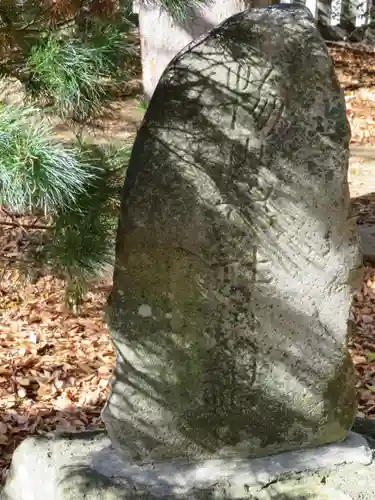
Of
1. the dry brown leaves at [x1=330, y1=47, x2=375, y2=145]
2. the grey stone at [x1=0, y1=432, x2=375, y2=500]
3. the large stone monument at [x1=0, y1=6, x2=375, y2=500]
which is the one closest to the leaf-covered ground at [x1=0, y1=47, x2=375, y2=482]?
the grey stone at [x1=0, y1=432, x2=375, y2=500]

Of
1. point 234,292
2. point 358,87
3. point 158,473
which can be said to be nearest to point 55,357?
point 158,473

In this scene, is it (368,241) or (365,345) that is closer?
(365,345)

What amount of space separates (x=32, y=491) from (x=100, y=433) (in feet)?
0.85

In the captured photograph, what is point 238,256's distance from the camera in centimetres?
206

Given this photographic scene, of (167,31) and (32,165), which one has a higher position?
(32,165)

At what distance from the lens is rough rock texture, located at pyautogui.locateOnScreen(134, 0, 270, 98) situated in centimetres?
441

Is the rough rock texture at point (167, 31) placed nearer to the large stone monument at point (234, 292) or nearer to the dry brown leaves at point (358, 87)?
the large stone monument at point (234, 292)

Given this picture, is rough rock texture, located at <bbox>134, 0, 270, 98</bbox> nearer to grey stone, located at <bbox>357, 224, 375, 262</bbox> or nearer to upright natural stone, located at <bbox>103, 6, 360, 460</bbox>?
grey stone, located at <bbox>357, 224, 375, 262</bbox>

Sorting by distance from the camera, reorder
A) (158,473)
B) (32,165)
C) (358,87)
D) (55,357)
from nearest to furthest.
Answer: (32,165) < (158,473) < (55,357) < (358,87)

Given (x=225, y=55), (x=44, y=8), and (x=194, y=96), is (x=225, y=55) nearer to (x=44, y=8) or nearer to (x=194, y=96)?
(x=194, y=96)

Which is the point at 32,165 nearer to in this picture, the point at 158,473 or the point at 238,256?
the point at 238,256

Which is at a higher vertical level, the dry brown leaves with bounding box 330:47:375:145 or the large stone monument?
the large stone monument

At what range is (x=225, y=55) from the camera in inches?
76.6

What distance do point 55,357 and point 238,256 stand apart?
2.51 metres
